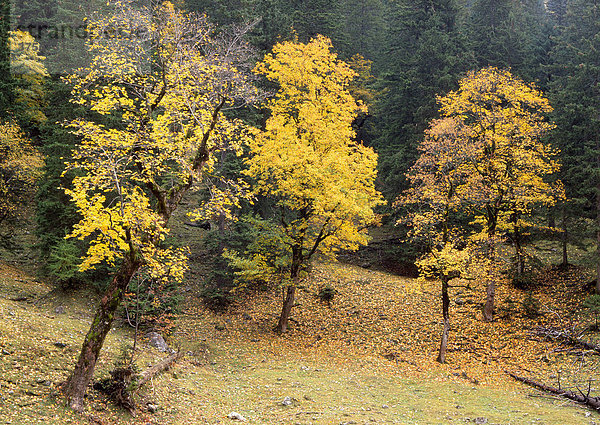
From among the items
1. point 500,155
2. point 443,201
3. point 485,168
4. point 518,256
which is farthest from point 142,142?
point 518,256

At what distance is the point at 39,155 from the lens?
2244 cm

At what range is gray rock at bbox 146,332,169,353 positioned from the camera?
589 inches

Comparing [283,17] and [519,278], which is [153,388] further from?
[283,17]

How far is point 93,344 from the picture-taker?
912cm

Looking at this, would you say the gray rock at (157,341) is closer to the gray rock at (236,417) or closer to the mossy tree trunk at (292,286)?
the gray rock at (236,417)

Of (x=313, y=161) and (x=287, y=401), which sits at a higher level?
(x=313, y=161)

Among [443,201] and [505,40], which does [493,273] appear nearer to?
[443,201]

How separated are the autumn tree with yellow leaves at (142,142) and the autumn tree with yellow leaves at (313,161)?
18.6ft

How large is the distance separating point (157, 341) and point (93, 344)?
6.32 m

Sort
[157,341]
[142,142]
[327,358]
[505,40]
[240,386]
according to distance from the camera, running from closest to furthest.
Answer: [142,142] < [240,386] < [157,341] < [327,358] < [505,40]

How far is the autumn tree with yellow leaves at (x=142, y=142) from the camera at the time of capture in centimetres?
902

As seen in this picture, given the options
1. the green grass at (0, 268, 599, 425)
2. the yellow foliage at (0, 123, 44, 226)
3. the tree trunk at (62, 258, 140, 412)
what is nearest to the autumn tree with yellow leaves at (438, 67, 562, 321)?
the green grass at (0, 268, 599, 425)

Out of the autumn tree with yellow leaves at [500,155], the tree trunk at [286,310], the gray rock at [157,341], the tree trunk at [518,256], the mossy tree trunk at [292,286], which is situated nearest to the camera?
the gray rock at [157,341]

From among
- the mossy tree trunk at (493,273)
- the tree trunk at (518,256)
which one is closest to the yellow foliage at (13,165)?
the mossy tree trunk at (493,273)
